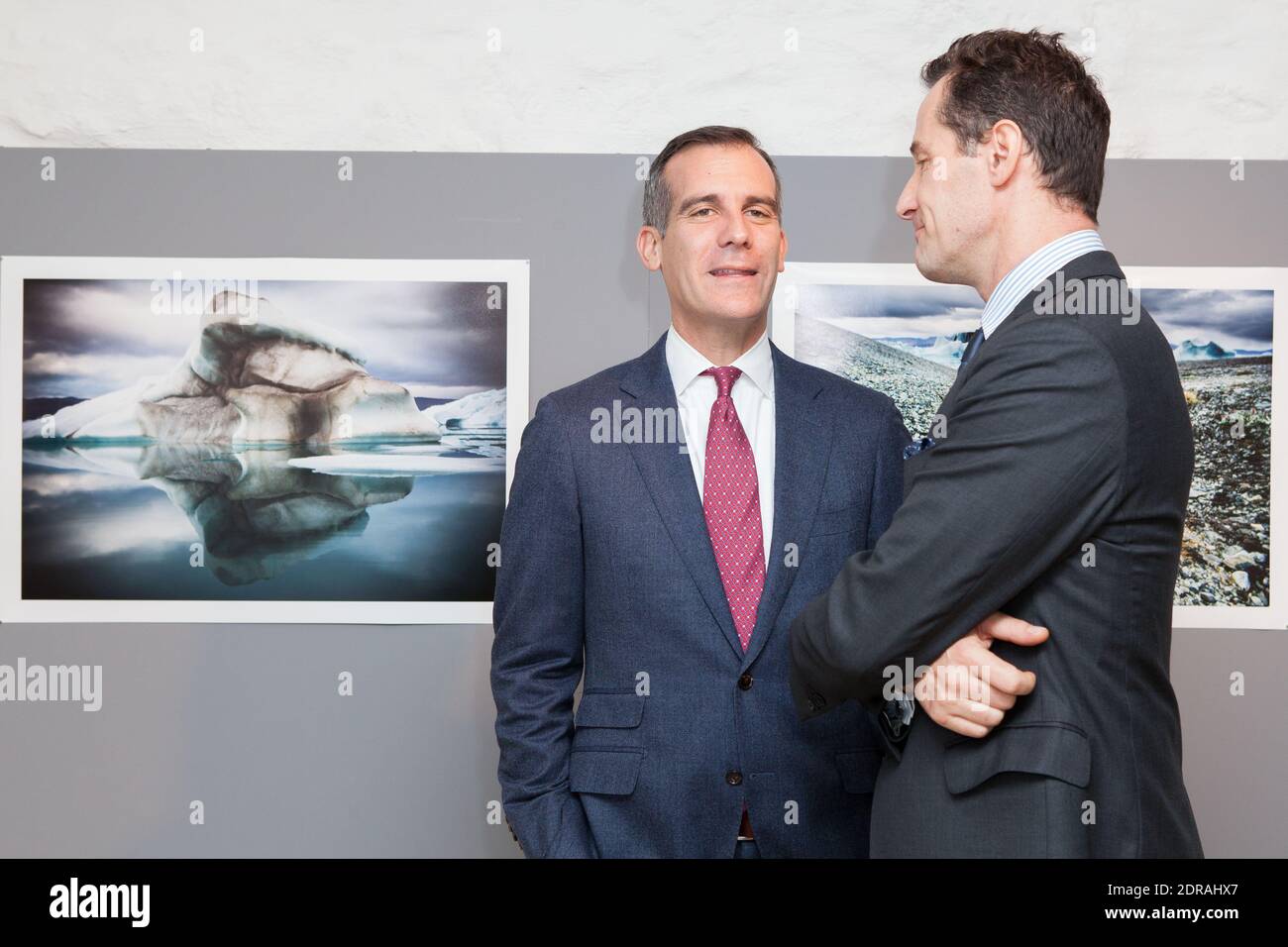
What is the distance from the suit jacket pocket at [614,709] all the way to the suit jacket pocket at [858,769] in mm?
359

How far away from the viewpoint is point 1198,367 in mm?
2646

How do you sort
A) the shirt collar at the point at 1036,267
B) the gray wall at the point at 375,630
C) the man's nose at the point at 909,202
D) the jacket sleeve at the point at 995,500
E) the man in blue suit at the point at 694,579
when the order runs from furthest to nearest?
1. the gray wall at the point at 375,630
2. the man in blue suit at the point at 694,579
3. the man's nose at the point at 909,202
4. the shirt collar at the point at 1036,267
5. the jacket sleeve at the point at 995,500

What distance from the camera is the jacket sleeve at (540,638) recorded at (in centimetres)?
185

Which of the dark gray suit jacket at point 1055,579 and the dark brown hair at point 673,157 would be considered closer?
the dark gray suit jacket at point 1055,579

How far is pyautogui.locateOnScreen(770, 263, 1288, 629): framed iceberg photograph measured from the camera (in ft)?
8.64

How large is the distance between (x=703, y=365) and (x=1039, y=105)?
0.74 metres

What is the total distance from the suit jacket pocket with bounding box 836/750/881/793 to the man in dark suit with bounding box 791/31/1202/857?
12.9 inches

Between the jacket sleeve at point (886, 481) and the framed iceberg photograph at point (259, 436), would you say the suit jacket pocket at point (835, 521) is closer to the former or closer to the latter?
the jacket sleeve at point (886, 481)

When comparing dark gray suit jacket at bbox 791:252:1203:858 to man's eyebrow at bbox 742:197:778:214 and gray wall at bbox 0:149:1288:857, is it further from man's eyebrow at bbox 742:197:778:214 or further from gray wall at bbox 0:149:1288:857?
gray wall at bbox 0:149:1288:857

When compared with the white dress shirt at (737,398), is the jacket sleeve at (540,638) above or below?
below

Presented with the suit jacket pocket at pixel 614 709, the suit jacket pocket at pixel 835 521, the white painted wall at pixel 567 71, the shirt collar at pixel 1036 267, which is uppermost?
the white painted wall at pixel 567 71

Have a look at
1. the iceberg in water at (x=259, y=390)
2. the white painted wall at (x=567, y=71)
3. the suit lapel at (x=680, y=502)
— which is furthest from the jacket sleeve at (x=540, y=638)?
the white painted wall at (x=567, y=71)

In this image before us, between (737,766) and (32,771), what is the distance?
1.87 metres

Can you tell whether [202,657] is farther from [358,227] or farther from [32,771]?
[358,227]
